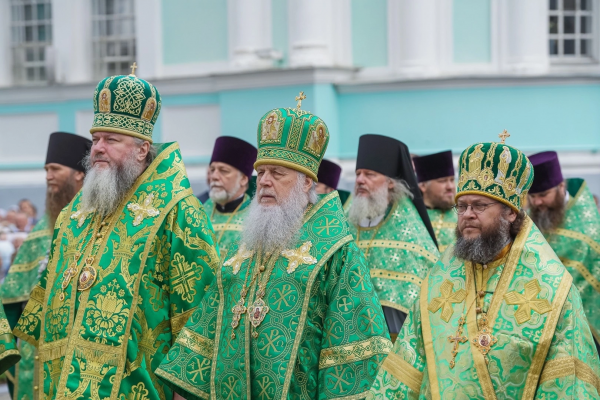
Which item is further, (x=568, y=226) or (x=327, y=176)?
(x=327, y=176)

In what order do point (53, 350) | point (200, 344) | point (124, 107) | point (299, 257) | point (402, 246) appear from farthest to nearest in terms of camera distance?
point (402, 246), point (124, 107), point (53, 350), point (200, 344), point (299, 257)

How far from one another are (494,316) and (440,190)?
4071mm

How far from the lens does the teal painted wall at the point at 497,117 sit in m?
13.1

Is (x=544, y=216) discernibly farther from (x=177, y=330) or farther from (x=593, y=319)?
(x=177, y=330)

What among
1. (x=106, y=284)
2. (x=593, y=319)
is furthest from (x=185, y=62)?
(x=106, y=284)

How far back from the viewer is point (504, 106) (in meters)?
13.1

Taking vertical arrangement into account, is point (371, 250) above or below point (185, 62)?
below

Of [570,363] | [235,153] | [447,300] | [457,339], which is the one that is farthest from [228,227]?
[570,363]

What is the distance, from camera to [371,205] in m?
7.02

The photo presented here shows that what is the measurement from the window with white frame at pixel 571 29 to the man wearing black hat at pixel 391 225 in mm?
7247

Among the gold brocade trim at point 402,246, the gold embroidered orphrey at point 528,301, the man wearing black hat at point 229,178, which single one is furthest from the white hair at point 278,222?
the man wearing black hat at point 229,178

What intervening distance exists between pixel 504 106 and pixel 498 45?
79 cm

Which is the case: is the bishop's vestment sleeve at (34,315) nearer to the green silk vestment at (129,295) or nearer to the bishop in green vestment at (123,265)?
the bishop in green vestment at (123,265)

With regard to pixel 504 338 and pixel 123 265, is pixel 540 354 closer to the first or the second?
pixel 504 338
